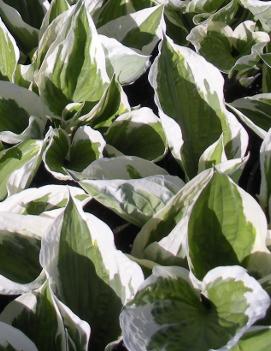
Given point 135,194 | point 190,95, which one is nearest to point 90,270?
point 135,194

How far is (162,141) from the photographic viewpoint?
1.01 metres

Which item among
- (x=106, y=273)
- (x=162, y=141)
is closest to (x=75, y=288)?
(x=106, y=273)

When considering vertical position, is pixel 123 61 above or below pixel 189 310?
above

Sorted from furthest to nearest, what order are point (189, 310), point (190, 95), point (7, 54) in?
1. point (7, 54)
2. point (190, 95)
3. point (189, 310)

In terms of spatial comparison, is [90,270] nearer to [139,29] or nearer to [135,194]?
[135,194]

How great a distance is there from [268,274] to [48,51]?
49 cm

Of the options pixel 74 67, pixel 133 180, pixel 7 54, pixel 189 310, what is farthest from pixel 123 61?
pixel 189 310

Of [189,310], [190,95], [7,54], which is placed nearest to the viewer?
[189,310]

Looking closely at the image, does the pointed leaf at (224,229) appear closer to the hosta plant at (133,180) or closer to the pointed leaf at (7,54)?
the hosta plant at (133,180)

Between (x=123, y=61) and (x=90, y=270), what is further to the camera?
(x=123, y=61)

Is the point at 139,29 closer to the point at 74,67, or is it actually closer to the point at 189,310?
Answer: the point at 74,67

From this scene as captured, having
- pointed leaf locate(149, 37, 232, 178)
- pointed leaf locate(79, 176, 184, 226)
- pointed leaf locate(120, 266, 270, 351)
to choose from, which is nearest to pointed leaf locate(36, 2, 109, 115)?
pointed leaf locate(149, 37, 232, 178)

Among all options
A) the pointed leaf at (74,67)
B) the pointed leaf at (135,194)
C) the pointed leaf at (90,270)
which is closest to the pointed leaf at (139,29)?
the pointed leaf at (74,67)

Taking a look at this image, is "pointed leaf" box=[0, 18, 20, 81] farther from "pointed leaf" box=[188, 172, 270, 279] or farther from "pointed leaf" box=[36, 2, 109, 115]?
"pointed leaf" box=[188, 172, 270, 279]
